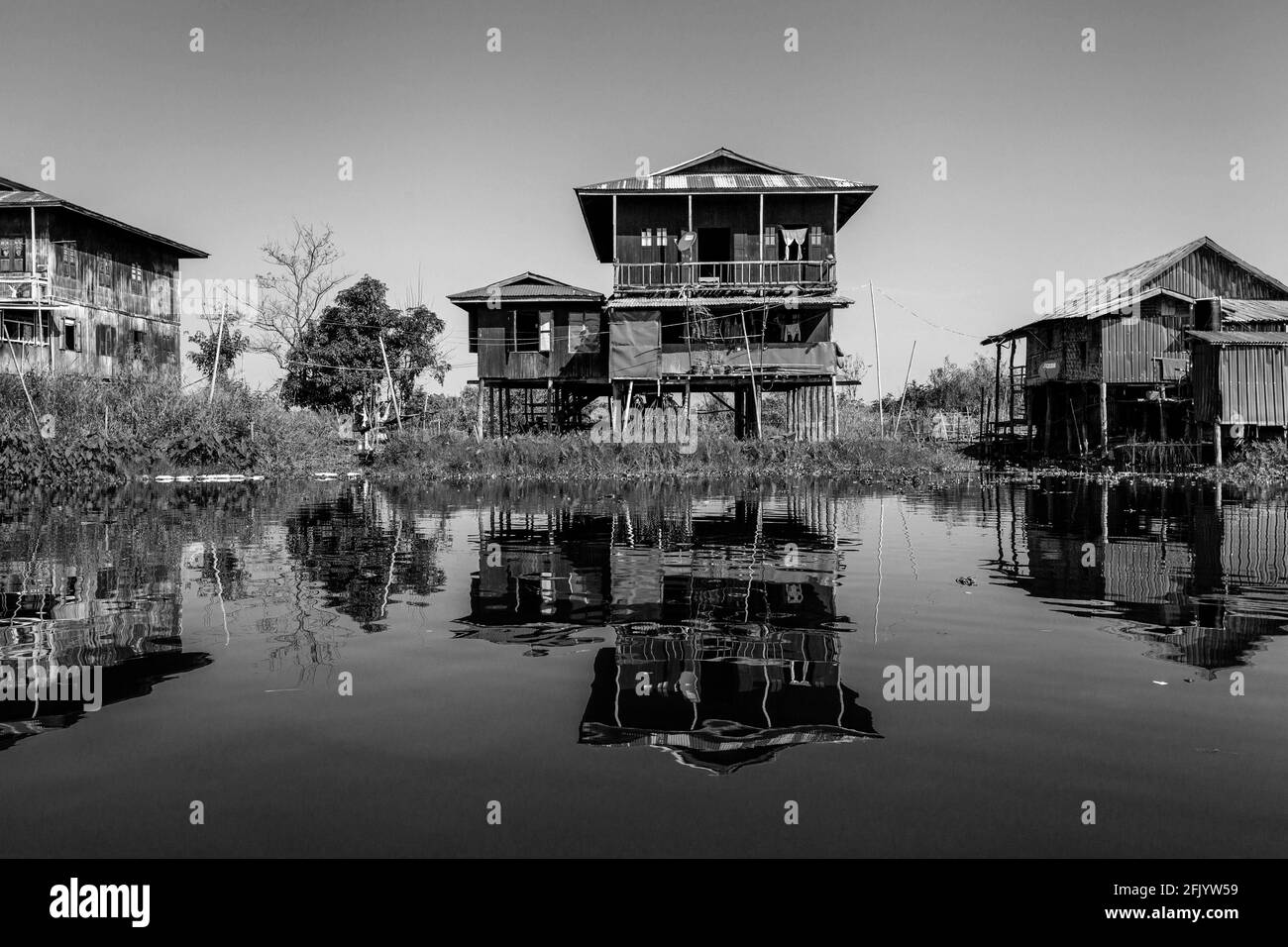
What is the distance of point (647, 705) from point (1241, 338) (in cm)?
2980

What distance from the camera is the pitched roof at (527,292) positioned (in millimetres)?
32469

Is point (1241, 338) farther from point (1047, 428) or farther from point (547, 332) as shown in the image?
point (547, 332)

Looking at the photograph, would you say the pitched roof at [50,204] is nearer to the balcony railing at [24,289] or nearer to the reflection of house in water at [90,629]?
the balcony railing at [24,289]

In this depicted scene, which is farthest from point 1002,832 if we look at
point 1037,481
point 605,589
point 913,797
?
point 1037,481

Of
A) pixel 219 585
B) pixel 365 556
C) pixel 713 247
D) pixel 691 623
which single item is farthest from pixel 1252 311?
pixel 219 585

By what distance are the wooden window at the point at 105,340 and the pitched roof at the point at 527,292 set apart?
11984mm

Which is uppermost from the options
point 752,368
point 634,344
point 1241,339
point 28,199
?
point 28,199

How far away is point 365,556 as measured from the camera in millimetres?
10703

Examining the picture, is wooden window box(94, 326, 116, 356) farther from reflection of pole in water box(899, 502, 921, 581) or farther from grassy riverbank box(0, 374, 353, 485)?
reflection of pole in water box(899, 502, 921, 581)

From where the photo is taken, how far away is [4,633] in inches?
251

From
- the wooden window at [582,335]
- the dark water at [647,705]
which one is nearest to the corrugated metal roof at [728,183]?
the wooden window at [582,335]

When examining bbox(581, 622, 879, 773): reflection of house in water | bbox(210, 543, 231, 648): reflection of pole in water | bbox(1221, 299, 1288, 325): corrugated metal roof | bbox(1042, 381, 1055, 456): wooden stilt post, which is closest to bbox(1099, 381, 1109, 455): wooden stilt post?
bbox(1042, 381, 1055, 456): wooden stilt post

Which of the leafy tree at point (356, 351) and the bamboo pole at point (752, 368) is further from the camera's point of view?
the leafy tree at point (356, 351)
